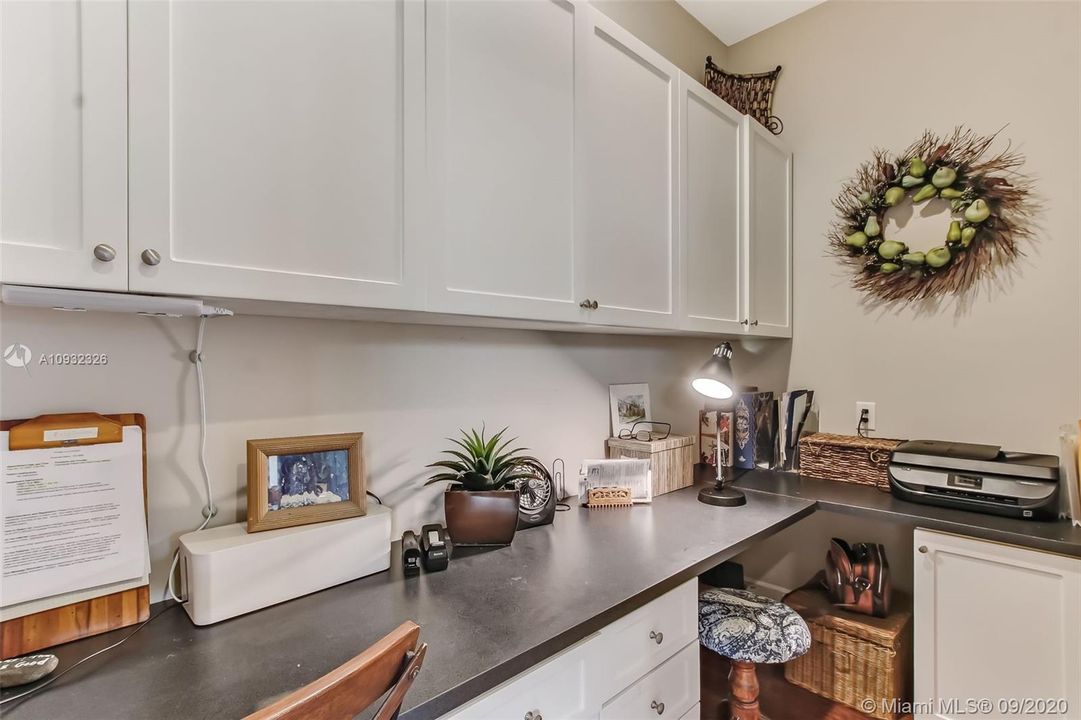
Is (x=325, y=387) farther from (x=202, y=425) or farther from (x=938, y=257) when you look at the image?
(x=938, y=257)

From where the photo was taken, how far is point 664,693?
50.0 inches

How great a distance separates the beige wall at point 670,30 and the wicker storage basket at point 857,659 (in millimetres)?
2395

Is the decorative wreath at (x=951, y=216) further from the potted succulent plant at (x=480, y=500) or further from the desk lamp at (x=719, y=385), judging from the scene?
the potted succulent plant at (x=480, y=500)

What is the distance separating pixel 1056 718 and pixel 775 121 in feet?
7.97

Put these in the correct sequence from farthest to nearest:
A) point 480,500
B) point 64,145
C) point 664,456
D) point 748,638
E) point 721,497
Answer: point 664,456, point 721,497, point 748,638, point 480,500, point 64,145

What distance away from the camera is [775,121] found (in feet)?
8.27

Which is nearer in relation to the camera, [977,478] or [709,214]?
[977,478]

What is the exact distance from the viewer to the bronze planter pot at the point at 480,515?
1364 mm

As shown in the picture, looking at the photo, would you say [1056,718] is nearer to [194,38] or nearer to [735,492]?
[735,492]

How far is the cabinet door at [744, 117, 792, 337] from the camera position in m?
2.15

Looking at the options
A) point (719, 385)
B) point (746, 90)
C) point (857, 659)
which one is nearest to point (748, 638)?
point (857, 659)

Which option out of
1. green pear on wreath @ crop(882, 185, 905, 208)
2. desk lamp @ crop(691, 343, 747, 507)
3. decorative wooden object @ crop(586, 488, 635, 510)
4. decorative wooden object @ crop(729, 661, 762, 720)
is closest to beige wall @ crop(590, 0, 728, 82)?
green pear on wreath @ crop(882, 185, 905, 208)

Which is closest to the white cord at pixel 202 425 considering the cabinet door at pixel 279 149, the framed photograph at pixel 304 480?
the framed photograph at pixel 304 480

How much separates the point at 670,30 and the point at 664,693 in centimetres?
253
